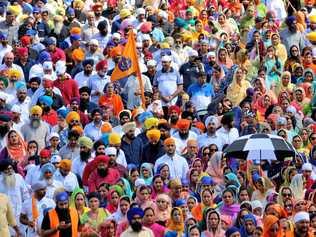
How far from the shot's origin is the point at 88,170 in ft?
88.6

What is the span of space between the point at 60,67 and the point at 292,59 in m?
4.17

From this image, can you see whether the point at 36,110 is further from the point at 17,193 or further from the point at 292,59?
the point at 292,59

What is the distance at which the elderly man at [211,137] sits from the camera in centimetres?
2858

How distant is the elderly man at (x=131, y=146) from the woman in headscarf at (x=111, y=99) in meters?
1.72

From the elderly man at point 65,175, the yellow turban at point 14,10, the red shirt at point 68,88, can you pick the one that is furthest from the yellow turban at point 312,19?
the elderly man at point 65,175

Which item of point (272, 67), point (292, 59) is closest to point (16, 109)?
point (272, 67)

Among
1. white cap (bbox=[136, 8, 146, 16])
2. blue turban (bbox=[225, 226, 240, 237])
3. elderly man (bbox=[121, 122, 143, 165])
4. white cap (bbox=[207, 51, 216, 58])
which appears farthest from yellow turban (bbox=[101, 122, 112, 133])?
white cap (bbox=[136, 8, 146, 16])

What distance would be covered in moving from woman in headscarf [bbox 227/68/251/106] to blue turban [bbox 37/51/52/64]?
315cm

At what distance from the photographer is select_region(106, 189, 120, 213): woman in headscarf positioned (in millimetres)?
25516

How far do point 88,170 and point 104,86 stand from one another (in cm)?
456

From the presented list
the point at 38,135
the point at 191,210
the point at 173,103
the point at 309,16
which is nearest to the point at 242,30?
the point at 309,16

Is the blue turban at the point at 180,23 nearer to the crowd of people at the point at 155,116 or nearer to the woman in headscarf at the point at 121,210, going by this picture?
the crowd of people at the point at 155,116

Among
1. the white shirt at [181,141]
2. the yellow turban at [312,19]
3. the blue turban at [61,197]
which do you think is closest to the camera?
the blue turban at [61,197]

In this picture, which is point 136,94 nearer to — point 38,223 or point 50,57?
point 50,57
